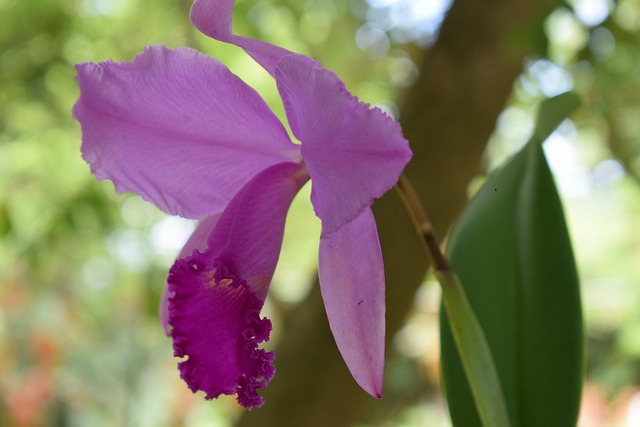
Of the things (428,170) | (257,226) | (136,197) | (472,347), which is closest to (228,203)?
(257,226)

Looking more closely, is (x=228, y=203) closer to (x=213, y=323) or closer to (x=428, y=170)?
(x=213, y=323)

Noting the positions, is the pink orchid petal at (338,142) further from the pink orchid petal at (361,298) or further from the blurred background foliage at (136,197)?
the blurred background foliage at (136,197)

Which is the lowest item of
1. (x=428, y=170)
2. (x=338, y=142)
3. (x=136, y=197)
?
(x=136, y=197)

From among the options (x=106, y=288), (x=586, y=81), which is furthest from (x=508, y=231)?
(x=106, y=288)

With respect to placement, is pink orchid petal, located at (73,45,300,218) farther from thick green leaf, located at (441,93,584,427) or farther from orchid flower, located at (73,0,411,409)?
thick green leaf, located at (441,93,584,427)

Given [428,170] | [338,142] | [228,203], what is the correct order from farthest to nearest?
[428,170] < [228,203] < [338,142]

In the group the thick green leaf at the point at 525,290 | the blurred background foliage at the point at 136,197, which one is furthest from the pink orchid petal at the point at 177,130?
the blurred background foliage at the point at 136,197

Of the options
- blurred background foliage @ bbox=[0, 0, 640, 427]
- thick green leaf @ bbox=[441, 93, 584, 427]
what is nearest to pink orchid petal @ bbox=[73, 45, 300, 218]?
thick green leaf @ bbox=[441, 93, 584, 427]
